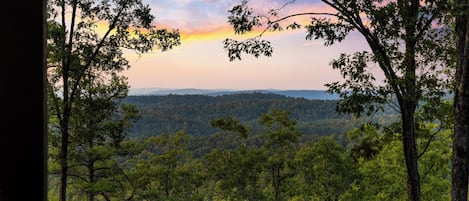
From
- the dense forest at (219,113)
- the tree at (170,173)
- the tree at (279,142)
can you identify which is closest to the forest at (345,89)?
the tree at (279,142)

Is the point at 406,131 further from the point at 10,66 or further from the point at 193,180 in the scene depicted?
the point at 193,180

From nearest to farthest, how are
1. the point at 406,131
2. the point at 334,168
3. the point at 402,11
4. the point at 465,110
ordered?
the point at 465,110
the point at 402,11
the point at 406,131
the point at 334,168

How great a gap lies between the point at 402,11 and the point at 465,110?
2977mm

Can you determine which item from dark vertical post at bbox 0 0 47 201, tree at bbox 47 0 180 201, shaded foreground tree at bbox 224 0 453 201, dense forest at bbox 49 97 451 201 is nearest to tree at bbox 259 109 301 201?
dense forest at bbox 49 97 451 201

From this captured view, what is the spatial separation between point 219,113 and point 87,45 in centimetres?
10610

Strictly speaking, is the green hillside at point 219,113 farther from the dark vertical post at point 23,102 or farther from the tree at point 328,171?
the dark vertical post at point 23,102

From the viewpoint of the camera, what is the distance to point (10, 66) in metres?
0.85

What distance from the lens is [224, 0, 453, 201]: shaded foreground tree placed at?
26.2ft

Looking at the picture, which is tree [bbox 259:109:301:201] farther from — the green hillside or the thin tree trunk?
the green hillside

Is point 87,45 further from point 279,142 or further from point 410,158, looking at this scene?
point 279,142

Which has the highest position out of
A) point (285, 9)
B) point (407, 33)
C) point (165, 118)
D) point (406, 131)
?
point (285, 9)

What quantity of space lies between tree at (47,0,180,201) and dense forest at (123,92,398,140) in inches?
2858

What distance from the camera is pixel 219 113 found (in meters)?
118

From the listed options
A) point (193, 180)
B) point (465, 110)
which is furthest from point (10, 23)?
point (193, 180)
